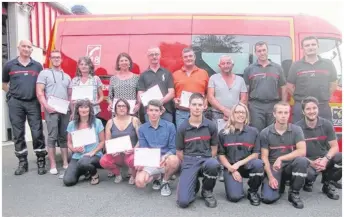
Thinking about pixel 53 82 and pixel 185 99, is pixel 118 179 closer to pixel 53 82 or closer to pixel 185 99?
pixel 185 99

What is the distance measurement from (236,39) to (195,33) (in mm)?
622

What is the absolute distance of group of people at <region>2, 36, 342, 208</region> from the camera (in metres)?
3.65

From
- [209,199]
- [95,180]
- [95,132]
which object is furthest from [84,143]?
[209,199]

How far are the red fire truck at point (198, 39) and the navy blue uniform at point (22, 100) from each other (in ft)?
2.61

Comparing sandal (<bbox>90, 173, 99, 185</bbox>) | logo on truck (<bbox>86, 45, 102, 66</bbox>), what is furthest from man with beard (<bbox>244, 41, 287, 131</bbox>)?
logo on truck (<bbox>86, 45, 102, 66</bbox>)

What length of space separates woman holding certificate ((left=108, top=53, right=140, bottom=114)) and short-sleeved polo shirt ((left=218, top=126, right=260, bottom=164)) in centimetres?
144

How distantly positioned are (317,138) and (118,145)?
2408 mm

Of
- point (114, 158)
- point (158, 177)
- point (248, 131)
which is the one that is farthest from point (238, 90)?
point (114, 158)

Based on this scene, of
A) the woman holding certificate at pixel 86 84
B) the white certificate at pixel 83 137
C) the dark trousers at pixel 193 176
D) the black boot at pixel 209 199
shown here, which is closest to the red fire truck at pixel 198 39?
the woman holding certificate at pixel 86 84

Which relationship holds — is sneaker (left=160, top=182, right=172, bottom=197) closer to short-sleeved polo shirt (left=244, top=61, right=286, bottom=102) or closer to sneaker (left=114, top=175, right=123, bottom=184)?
sneaker (left=114, top=175, right=123, bottom=184)

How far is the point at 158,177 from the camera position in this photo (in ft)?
13.4

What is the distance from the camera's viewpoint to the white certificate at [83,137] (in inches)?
170

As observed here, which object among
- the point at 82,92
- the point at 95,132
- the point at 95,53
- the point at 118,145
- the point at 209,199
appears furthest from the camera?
the point at 95,53

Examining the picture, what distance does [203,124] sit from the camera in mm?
3750
